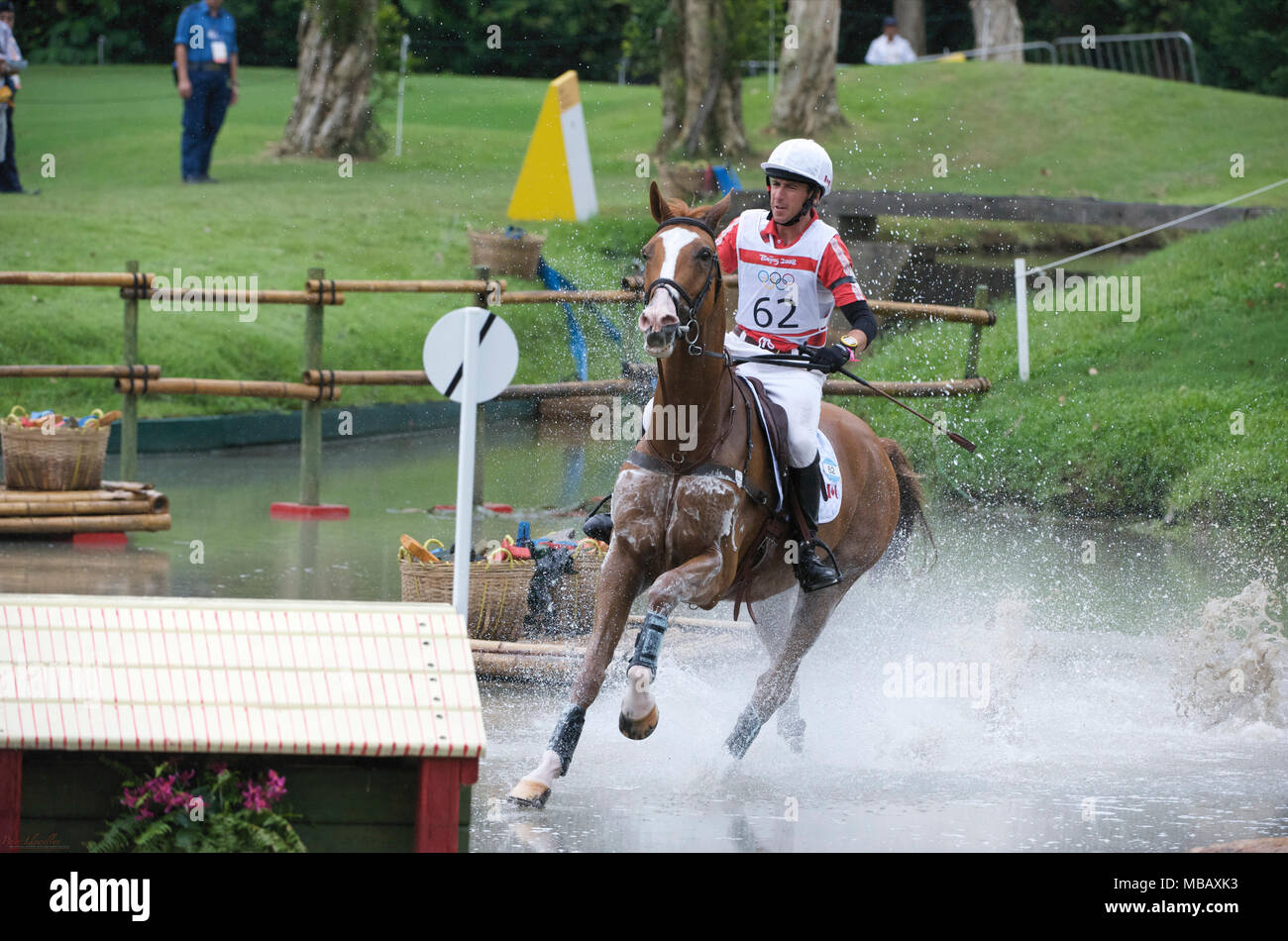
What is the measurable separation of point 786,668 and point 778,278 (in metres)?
1.67

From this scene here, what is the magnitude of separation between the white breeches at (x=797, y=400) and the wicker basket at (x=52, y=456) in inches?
230

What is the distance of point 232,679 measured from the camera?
4.38 meters

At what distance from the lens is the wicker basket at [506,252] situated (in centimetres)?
1891

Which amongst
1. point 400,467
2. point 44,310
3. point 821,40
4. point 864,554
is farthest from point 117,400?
point 821,40

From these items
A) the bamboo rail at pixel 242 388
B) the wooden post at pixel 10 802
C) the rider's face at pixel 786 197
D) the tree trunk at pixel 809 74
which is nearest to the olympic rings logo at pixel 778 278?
the rider's face at pixel 786 197

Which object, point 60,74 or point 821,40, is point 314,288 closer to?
point 821,40

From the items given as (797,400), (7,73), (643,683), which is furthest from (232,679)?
(7,73)

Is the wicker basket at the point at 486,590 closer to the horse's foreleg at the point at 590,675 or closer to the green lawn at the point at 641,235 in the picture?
the horse's foreleg at the point at 590,675

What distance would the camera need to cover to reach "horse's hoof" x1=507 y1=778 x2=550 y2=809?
18.9 ft

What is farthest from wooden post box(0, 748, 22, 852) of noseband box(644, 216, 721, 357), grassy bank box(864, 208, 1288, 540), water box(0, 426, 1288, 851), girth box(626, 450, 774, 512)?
grassy bank box(864, 208, 1288, 540)

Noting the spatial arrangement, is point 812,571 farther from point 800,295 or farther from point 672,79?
point 672,79

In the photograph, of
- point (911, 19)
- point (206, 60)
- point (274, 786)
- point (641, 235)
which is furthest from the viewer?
point (911, 19)

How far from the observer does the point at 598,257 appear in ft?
70.2

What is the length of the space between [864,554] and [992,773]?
1.21 meters
